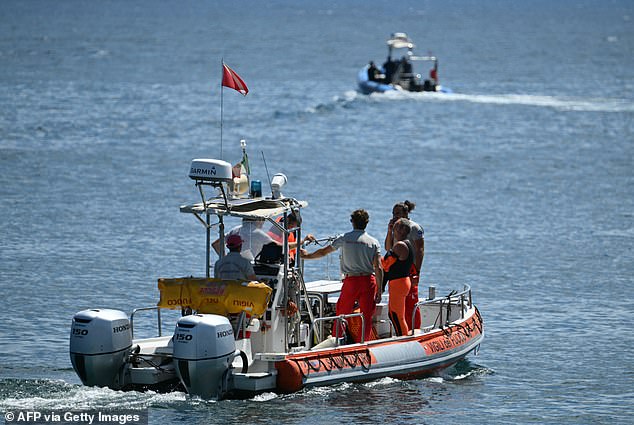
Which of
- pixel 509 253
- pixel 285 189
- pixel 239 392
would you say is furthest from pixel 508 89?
pixel 239 392

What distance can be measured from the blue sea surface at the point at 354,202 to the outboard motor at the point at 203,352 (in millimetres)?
248

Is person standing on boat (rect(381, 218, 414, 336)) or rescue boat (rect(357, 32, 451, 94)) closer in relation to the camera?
person standing on boat (rect(381, 218, 414, 336))

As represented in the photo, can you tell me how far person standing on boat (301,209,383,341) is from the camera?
48.8 ft

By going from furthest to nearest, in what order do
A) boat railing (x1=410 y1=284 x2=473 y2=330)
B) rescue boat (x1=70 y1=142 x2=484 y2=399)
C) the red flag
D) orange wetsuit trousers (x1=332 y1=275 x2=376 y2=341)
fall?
1. boat railing (x1=410 y1=284 x2=473 y2=330)
2. the red flag
3. orange wetsuit trousers (x1=332 y1=275 x2=376 y2=341)
4. rescue boat (x1=70 y1=142 x2=484 y2=399)

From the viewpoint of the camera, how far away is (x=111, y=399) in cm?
1385

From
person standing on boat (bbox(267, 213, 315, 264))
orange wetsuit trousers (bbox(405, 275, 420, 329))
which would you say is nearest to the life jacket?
orange wetsuit trousers (bbox(405, 275, 420, 329))

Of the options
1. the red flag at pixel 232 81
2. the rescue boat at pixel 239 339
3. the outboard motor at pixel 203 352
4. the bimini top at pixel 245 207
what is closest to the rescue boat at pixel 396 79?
the red flag at pixel 232 81

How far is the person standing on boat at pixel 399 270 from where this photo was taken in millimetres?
15305

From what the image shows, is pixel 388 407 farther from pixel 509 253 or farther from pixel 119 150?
pixel 119 150

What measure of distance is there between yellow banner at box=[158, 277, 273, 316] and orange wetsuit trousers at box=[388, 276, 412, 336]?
198 centimetres

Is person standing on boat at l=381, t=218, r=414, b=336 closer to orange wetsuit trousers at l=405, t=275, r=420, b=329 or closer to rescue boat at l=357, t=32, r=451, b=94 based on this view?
orange wetsuit trousers at l=405, t=275, r=420, b=329

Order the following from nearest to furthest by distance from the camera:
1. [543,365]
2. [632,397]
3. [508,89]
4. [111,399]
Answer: [111,399] < [632,397] < [543,365] < [508,89]

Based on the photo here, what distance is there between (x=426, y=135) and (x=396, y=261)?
30766 millimetres

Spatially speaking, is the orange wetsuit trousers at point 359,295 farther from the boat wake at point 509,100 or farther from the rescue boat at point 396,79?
the rescue boat at point 396,79
